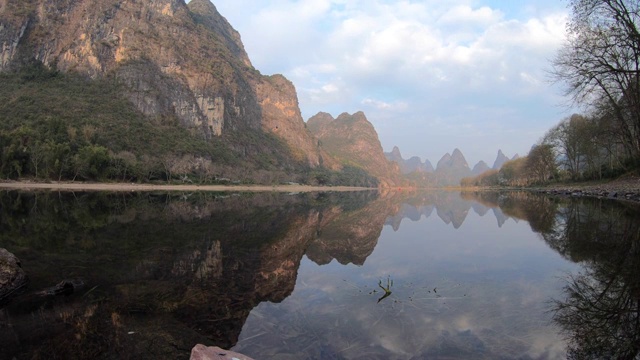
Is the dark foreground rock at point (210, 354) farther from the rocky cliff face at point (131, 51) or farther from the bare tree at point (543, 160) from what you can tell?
the rocky cliff face at point (131, 51)

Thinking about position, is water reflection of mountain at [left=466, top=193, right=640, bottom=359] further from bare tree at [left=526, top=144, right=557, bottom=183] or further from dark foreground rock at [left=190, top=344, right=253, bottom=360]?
bare tree at [left=526, top=144, right=557, bottom=183]

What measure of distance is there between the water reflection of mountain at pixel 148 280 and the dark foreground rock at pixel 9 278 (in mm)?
252

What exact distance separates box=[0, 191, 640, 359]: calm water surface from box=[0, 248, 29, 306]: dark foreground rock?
194mm

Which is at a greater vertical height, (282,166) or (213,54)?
(213,54)

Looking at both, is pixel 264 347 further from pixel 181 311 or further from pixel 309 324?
pixel 181 311

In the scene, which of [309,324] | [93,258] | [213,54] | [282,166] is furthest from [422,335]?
[213,54]

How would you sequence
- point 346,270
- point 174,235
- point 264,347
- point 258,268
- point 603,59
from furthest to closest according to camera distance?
point 603,59 → point 174,235 → point 346,270 → point 258,268 → point 264,347

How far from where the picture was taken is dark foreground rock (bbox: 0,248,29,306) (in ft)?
20.7

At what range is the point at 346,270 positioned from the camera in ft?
30.6

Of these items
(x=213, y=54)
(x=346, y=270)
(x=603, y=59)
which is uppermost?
(x=213, y=54)

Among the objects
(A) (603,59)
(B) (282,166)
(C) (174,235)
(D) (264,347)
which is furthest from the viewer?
(B) (282,166)

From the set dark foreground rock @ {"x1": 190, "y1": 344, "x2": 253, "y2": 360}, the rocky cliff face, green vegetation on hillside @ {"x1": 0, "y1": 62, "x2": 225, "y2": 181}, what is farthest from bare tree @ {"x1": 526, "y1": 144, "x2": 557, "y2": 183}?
the rocky cliff face

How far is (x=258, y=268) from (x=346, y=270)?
233cm

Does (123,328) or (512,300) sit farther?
(512,300)
